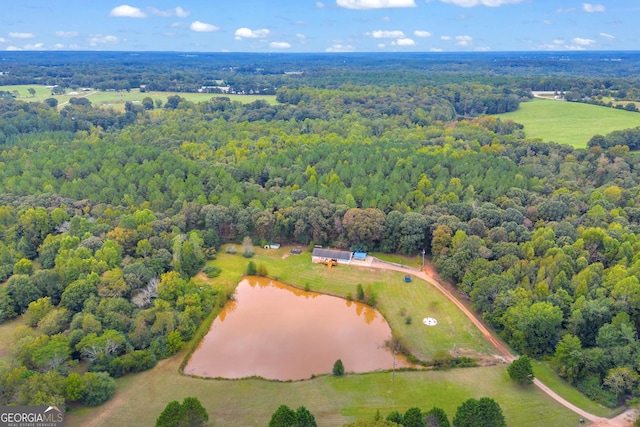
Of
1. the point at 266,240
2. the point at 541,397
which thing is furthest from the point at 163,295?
the point at 541,397

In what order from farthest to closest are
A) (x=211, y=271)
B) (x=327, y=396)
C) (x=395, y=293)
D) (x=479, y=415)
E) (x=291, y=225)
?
(x=291, y=225)
(x=211, y=271)
(x=395, y=293)
(x=327, y=396)
(x=479, y=415)

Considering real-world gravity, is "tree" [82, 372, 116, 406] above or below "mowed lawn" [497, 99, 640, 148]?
below

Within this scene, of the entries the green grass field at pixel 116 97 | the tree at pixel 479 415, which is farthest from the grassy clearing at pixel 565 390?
the green grass field at pixel 116 97

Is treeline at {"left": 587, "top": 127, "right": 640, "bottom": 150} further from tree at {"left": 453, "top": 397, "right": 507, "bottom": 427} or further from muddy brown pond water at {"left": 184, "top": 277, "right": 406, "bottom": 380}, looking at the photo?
tree at {"left": 453, "top": 397, "right": 507, "bottom": 427}

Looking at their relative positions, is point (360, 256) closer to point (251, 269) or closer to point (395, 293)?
point (395, 293)

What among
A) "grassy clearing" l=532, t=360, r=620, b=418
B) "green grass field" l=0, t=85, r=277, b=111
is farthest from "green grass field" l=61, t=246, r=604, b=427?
"green grass field" l=0, t=85, r=277, b=111

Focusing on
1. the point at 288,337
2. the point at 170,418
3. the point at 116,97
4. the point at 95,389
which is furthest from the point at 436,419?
the point at 116,97
